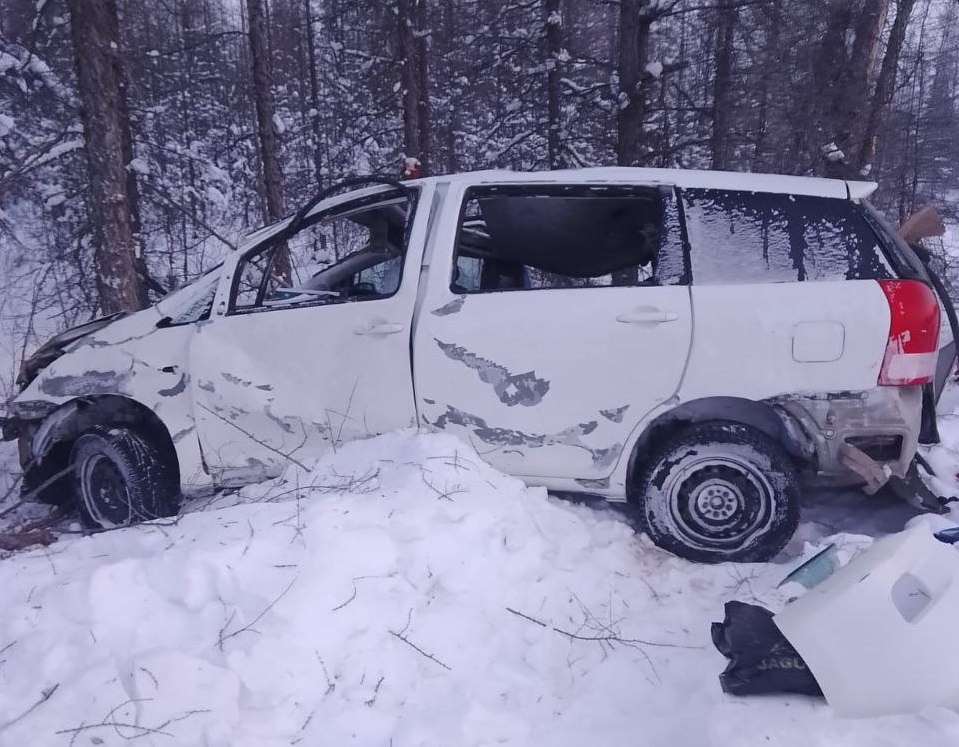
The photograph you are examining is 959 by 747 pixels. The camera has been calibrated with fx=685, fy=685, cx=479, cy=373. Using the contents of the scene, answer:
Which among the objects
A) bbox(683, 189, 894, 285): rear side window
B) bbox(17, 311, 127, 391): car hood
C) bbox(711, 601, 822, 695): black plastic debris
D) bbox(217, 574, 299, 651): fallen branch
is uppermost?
bbox(683, 189, 894, 285): rear side window

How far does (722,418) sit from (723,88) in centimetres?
1013

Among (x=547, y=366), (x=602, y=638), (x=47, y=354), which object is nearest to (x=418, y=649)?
(x=602, y=638)

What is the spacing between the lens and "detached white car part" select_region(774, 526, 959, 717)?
2.15 meters

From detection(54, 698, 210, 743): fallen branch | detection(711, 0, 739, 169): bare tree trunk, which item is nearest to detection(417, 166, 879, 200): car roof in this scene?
detection(54, 698, 210, 743): fallen branch

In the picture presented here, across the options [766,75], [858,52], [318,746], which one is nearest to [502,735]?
[318,746]

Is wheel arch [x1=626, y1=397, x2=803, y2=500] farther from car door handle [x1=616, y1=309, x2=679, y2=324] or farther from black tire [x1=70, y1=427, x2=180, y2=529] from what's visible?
black tire [x1=70, y1=427, x2=180, y2=529]

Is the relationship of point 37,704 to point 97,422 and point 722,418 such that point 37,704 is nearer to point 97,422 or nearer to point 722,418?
point 97,422

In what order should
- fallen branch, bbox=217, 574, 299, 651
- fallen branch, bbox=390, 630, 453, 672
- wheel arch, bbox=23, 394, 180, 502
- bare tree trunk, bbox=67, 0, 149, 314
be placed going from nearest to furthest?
fallen branch, bbox=217, 574, 299, 651, fallen branch, bbox=390, 630, 453, 672, wheel arch, bbox=23, 394, 180, 502, bare tree trunk, bbox=67, 0, 149, 314

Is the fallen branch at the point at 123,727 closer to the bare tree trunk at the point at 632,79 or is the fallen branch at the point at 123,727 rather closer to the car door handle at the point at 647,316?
the car door handle at the point at 647,316

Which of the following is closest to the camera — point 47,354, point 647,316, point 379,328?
point 647,316

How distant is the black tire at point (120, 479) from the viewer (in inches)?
156

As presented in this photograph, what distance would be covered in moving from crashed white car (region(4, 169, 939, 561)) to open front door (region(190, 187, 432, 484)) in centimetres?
1

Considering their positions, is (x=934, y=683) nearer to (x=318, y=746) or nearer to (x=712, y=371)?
(x=712, y=371)

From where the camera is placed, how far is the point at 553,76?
12539 mm
